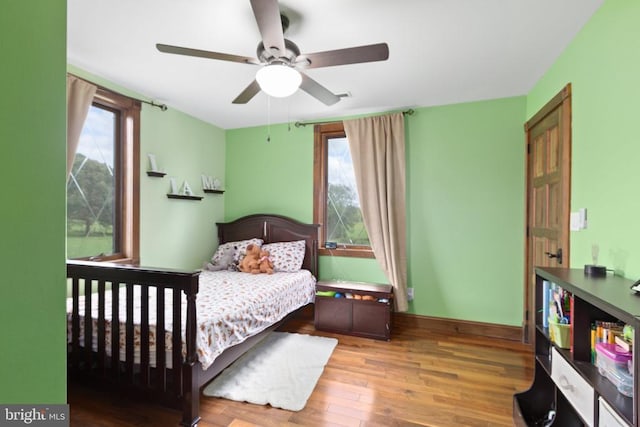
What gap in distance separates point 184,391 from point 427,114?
128 inches

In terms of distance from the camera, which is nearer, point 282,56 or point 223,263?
point 282,56

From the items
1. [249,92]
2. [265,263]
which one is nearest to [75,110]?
[249,92]

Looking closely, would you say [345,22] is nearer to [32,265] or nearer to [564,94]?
[564,94]

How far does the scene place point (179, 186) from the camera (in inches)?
133

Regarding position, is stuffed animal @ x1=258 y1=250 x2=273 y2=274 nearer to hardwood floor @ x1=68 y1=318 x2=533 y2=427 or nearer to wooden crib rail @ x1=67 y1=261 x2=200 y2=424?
hardwood floor @ x1=68 y1=318 x2=533 y2=427

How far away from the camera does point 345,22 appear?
184 cm

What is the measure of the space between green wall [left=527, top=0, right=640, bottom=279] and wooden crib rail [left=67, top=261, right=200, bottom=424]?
225 centimetres

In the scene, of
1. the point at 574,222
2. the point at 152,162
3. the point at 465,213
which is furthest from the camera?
the point at 465,213

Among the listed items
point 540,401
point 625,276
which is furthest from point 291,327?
point 625,276

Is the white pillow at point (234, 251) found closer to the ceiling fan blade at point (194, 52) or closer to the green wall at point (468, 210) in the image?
the green wall at point (468, 210)

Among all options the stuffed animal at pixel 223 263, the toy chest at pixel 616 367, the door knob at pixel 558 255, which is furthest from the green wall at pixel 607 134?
the stuffed animal at pixel 223 263

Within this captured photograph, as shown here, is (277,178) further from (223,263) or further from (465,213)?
(465,213)

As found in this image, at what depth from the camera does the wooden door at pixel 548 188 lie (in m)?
2.04

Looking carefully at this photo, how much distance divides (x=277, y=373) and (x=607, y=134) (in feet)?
8.51
